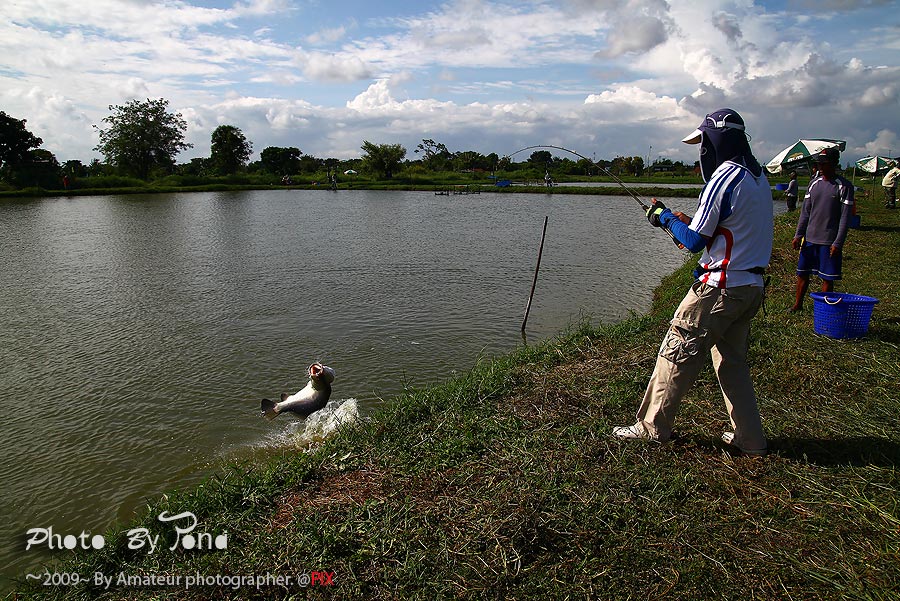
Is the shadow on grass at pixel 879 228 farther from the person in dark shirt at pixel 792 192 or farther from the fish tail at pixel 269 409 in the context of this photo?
the fish tail at pixel 269 409

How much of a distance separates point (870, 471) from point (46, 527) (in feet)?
20.8

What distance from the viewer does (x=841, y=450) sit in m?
3.84

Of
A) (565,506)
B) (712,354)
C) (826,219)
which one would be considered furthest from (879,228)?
(565,506)

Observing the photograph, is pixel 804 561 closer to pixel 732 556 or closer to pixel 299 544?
pixel 732 556

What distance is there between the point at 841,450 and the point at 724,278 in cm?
168

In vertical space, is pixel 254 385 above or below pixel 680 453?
below

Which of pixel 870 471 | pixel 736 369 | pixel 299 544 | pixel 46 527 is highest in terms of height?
pixel 736 369

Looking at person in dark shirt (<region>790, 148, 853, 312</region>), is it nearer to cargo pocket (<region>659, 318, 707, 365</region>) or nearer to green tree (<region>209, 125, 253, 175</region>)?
cargo pocket (<region>659, 318, 707, 365</region>)

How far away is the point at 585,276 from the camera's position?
14.3 metres

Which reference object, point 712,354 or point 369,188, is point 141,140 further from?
point 712,354

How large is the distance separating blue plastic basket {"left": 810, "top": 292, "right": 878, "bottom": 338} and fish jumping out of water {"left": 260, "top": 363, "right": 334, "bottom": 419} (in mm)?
5645

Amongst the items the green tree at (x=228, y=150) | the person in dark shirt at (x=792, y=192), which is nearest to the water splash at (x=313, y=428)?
the person in dark shirt at (x=792, y=192)

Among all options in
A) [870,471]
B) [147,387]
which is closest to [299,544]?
[870,471]

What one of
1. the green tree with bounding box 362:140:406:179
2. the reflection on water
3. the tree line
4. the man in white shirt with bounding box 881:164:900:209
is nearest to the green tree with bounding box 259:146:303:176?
the tree line
